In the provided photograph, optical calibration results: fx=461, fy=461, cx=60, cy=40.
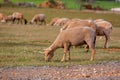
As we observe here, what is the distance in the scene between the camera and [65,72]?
54.2ft

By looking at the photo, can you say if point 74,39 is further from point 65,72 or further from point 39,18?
point 39,18

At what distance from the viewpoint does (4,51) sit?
74.6 feet

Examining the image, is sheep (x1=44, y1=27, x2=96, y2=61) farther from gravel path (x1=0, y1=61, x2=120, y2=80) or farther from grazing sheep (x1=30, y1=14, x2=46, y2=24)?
grazing sheep (x1=30, y1=14, x2=46, y2=24)

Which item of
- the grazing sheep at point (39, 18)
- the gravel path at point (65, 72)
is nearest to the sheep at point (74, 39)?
the gravel path at point (65, 72)

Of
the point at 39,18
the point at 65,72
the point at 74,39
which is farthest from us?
the point at 39,18

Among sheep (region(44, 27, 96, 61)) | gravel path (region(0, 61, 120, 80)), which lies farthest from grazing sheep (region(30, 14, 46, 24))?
gravel path (region(0, 61, 120, 80))

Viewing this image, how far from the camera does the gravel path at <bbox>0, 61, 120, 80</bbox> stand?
50.2 ft

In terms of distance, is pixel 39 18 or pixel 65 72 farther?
pixel 39 18

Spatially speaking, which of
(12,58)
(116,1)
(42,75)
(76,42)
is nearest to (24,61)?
(12,58)

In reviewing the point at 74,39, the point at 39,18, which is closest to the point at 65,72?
the point at 74,39

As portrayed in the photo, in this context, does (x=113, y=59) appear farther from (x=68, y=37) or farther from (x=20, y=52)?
(x=20, y=52)

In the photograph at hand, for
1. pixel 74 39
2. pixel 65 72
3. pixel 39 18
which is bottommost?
pixel 39 18

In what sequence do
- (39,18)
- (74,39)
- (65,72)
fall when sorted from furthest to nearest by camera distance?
(39,18) < (74,39) < (65,72)

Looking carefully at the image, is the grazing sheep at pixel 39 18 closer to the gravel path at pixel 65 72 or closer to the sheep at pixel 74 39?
the sheep at pixel 74 39
